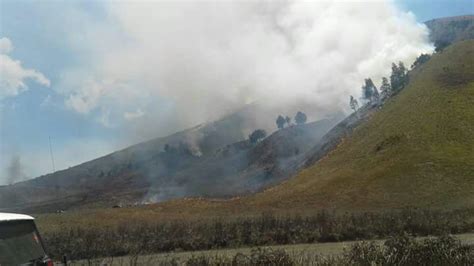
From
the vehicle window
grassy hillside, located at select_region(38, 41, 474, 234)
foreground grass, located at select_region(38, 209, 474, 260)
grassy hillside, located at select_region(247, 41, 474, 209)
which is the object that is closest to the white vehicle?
the vehicle window

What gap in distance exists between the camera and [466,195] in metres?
84.6

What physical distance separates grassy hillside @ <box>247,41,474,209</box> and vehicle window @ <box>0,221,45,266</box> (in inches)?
2833

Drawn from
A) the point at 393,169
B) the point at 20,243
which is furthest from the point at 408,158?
the point at 20,243

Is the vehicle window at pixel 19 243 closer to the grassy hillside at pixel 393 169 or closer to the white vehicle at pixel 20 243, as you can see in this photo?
the white vehicle at pixel 20 243

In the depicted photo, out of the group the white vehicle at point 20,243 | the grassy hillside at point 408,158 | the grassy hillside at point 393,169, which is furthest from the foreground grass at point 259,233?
the grassy hillside at point 408,158

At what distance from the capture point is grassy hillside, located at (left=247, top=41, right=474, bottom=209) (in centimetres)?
9319

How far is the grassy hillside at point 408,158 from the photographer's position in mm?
93188

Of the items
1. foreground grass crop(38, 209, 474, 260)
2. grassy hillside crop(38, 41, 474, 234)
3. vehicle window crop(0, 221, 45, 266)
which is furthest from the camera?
grassy hillside crop(38, 41, 474, 234)

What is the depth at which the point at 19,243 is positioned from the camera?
11.2 metres

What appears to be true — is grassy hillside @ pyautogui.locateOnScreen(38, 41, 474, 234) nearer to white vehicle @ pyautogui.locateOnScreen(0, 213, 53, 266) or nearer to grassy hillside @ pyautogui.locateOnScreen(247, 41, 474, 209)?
grassy hillside @ pyautogui.locateOnScreen(247, 41, 474, 209)

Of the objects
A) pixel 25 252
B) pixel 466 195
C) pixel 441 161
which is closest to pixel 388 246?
pixel 25 252

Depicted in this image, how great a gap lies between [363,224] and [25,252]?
33.7m

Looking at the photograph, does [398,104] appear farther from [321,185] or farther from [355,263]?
[355,263]

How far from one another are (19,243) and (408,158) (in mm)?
106748
